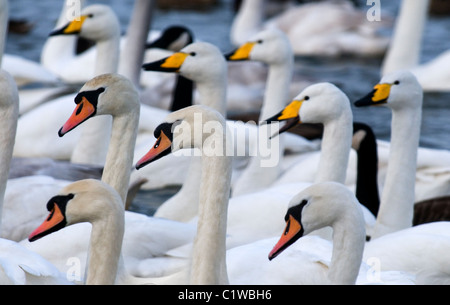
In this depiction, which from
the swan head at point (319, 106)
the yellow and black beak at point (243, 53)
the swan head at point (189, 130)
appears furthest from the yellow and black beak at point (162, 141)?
the yellow and black beak at point (243, 53)

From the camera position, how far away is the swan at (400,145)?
6984 mm

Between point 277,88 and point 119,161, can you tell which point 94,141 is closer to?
point 277,88

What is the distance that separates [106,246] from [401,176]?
2755 mm

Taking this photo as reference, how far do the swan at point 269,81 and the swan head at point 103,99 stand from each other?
2.19m

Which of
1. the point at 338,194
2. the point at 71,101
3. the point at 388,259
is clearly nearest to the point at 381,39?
the point at 71,101

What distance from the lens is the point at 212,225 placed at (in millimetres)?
4773

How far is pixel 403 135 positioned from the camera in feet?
23.1

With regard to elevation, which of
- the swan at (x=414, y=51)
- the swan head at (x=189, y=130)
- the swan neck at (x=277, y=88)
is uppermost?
the swan head at (x=189, y=130)

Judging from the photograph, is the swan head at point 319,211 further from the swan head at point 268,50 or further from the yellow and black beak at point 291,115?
the swan head at point 268,50

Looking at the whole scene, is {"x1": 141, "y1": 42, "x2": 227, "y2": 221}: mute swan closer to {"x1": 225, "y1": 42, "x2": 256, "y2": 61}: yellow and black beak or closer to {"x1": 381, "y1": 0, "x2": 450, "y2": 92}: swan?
{"x1": 225, "y1": 42, "x2": 256, "y2": 61}: yellow and black beak

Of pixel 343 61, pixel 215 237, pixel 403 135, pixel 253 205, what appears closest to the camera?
pixel 215 237

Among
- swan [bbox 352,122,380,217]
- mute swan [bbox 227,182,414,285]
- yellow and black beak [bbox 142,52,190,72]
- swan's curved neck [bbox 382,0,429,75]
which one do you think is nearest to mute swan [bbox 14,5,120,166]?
yellow and black beak [bbox 142,52,190,72]
